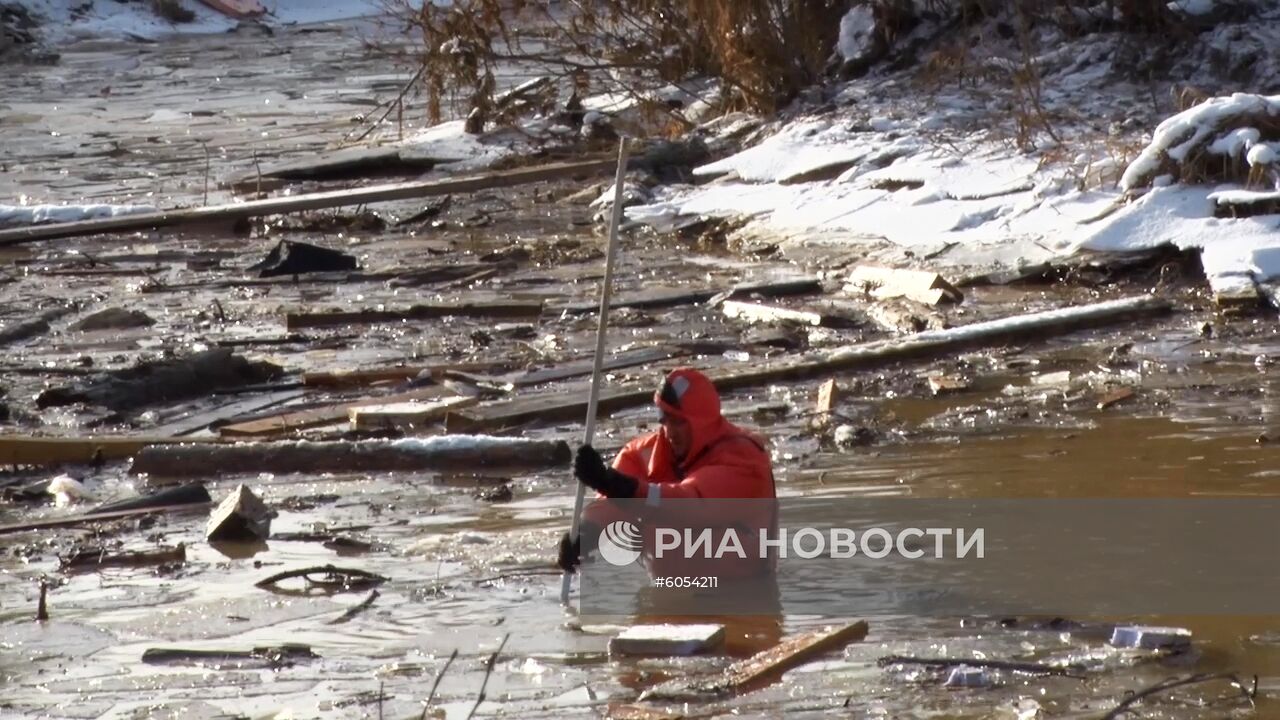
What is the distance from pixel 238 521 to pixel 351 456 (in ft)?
3.91

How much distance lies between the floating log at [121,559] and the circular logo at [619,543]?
5.86 feet

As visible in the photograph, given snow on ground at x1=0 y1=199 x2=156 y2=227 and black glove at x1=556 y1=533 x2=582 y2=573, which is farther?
snow on ground at x1=0 y1=199 x2=156 y2=227

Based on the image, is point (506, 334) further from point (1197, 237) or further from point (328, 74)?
point (328, 74)

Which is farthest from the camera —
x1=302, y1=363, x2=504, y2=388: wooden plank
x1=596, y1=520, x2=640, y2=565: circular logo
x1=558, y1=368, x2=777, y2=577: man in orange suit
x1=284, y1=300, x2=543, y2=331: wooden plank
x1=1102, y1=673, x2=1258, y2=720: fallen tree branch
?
x1=284, y1=300, x2=543, y2=331: wooden plank

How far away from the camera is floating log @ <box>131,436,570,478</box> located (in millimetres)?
9172

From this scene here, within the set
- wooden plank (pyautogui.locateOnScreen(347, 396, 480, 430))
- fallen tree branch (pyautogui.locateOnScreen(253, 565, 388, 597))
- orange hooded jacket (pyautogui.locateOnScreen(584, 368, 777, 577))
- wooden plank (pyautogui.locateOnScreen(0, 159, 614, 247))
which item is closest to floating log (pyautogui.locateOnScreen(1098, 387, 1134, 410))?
orange hooded jacket (pyautogui.locateOnScreen(584, 368, 777, 577))

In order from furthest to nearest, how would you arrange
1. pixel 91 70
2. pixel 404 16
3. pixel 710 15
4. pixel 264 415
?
pixel 91 70 → pixel 404 16 → pixel 710 15 → pixel 264 415

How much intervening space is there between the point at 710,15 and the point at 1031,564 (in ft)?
38.6

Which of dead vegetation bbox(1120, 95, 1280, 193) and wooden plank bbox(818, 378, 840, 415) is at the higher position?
dead vegetation bbox(1120, 95, 1280, 193)

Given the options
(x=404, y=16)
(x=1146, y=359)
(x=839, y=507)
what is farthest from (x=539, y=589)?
(x=404, y=16)

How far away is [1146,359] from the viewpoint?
10.7 m

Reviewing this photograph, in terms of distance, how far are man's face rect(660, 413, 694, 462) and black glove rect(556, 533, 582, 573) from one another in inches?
19.4

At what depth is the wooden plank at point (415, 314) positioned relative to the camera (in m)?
12.9

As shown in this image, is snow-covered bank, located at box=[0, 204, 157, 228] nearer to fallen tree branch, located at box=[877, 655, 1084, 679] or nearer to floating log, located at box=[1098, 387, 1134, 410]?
floating log, located at box=[1098, 387, 1134, 410]
